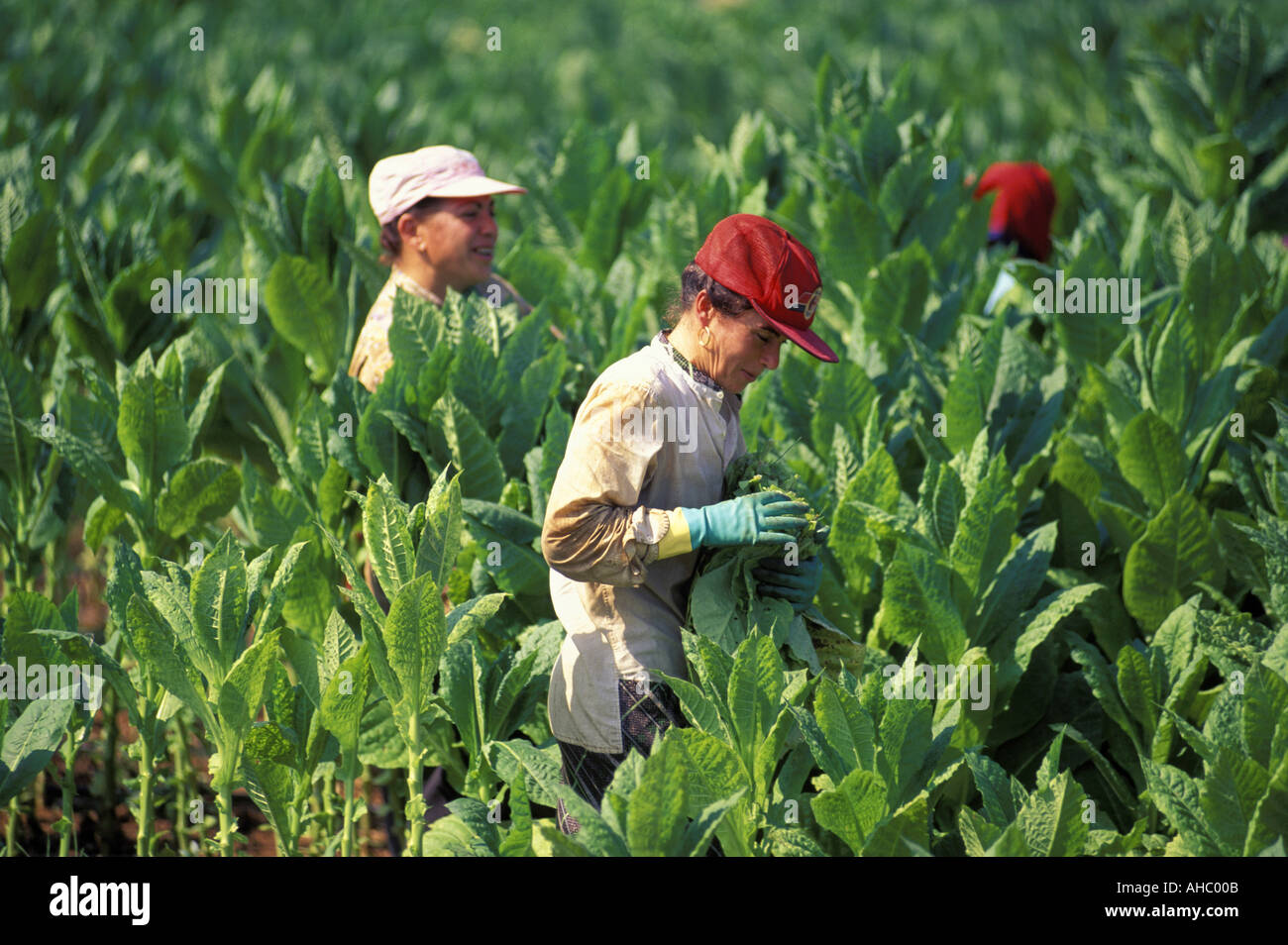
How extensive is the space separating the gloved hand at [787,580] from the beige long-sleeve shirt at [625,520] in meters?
0.16

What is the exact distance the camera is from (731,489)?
3.01m

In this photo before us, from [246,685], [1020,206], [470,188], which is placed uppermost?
[1020,206]

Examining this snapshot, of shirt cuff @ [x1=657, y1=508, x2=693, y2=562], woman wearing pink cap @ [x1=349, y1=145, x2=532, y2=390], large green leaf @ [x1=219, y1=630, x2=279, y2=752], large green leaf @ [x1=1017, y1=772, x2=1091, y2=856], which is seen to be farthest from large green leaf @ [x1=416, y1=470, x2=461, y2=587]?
woman wearing pink cap @ [x1=349, y1=145, x2=532, y2=390]

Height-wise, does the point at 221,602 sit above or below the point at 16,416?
below

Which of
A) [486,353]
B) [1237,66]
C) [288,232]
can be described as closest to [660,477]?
[486,353]

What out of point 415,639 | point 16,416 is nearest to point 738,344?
point 415,639

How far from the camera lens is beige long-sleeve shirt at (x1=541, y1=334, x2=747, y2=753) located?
9.15 ft

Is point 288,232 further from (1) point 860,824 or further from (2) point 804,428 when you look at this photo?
(1) point 860,824

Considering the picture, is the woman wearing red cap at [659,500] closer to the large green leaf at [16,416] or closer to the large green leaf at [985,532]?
the large green leaf at [985,532]

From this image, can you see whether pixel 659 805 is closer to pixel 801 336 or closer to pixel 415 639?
pixel 415 639

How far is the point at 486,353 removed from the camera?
3979 mm

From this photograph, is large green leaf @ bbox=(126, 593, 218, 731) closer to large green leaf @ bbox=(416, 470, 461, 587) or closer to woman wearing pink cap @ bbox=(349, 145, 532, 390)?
large green leaf @ bbox=(416, 470, 461, 587)

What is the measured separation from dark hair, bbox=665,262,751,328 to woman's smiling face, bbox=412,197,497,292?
5.53 ft

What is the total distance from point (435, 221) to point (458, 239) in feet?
0.30
